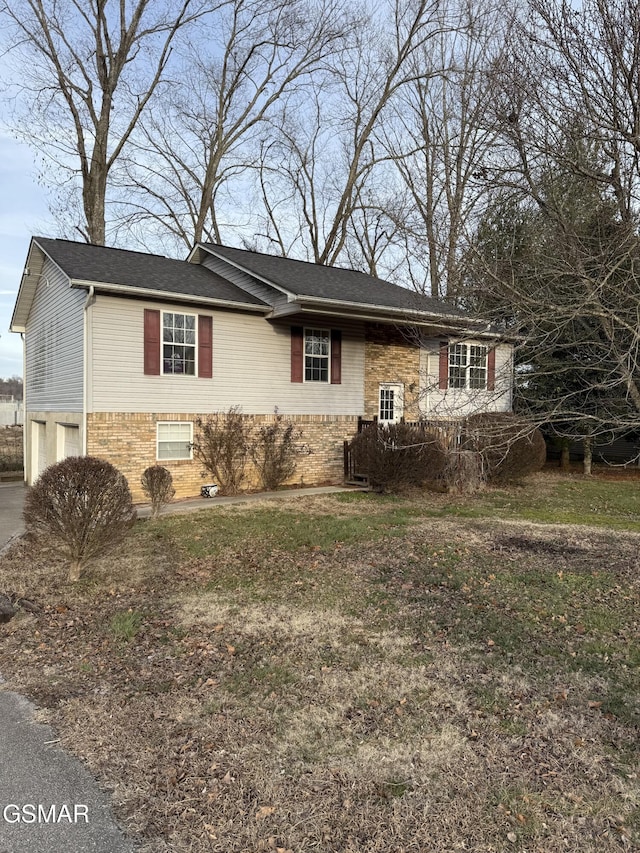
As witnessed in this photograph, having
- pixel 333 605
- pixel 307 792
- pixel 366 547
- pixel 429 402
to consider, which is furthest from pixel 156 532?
pixel 429 402

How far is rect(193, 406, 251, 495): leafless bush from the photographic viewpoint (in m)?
12.5

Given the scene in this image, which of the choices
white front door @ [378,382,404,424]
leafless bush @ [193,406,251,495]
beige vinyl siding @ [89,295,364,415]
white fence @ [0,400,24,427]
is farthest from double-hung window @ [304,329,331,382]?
→ white fence @ [0,400,24,427]

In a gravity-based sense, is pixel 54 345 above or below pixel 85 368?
above

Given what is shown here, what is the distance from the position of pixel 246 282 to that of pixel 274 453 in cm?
427

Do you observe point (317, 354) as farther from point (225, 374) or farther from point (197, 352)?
point (197, 352)

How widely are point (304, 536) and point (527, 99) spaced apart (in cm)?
612

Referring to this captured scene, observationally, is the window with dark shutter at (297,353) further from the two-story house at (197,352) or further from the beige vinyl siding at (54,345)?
the beige vinyl siding at (54,345)

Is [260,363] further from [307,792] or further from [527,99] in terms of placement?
[307,792]

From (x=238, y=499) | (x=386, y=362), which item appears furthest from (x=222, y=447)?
(x=386, y=362)

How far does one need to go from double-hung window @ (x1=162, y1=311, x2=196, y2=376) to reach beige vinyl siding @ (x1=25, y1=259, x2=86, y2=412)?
162 cm

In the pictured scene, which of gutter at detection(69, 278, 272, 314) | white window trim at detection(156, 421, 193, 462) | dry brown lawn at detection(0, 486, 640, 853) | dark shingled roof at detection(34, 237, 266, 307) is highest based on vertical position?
dark shingled roof at detection(34, 237, 266, 307)

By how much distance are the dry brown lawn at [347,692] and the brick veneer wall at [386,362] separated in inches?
322

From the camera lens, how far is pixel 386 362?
605 inches

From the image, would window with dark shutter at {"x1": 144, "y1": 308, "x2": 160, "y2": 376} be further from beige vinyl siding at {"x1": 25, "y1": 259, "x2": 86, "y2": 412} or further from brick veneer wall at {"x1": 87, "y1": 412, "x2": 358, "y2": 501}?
beige vinyl siding at {"x1": 25, "y1": 259, "x2": 86, "y2": 412}
